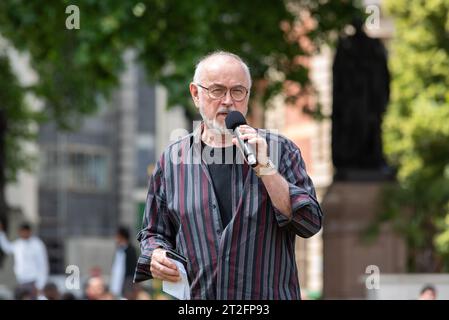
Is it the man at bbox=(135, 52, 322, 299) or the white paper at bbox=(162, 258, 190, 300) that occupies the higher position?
the man at bbox=(135, 52, 322, 299)

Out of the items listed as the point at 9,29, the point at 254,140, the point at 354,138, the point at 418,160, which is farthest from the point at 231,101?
the point at 418,160

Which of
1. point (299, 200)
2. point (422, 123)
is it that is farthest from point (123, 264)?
point (299, 200)

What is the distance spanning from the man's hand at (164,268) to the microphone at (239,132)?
0.51 m

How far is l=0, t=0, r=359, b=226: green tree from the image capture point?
2802cm

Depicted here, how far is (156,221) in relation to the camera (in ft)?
20.5

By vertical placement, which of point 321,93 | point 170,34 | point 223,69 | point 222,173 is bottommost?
point 222,173

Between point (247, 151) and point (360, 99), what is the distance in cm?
2315

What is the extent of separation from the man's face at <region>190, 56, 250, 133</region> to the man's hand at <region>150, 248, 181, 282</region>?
0.52 meters

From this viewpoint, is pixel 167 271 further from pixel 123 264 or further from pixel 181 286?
pixel 123 264

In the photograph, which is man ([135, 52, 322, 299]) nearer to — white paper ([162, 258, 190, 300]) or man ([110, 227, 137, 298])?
white paper ([162, 258, 190, 300])

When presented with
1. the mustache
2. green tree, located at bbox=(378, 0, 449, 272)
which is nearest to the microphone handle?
the mustache

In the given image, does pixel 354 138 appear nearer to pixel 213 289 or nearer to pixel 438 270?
pixel 438 270

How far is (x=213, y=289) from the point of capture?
19.7 feet

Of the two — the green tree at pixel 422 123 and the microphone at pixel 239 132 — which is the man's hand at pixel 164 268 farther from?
the green tree at pixel 422 123
